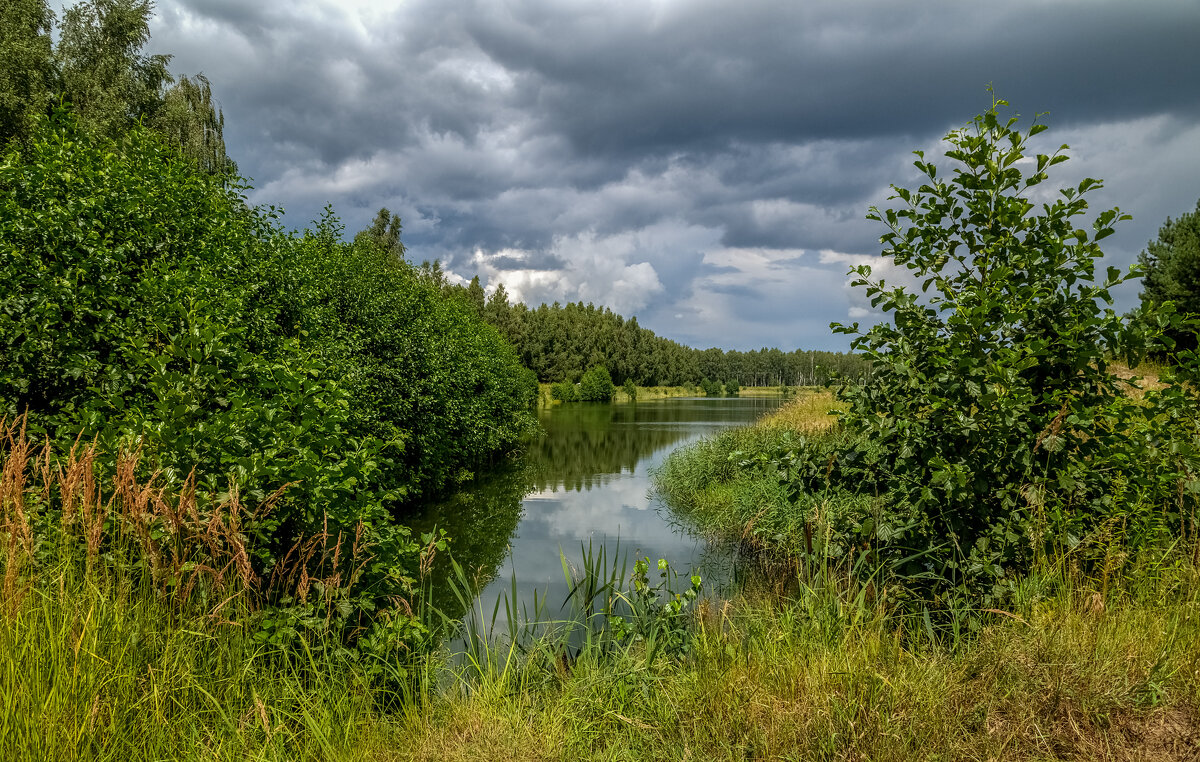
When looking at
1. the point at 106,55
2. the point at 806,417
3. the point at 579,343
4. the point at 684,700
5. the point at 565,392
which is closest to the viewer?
the point at 684,700

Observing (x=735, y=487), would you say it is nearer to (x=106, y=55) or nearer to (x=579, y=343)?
(x=106, y=55)

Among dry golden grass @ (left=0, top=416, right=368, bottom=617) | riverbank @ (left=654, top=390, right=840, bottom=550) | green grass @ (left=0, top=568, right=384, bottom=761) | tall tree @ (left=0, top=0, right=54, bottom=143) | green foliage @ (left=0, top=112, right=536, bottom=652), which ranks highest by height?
tall tree @ (left=0, top=0, right=54, bottom=143)

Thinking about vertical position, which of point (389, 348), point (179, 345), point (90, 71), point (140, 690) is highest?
point (90, 71)

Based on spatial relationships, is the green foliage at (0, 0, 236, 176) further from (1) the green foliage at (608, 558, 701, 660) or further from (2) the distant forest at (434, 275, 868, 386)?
(2) the distant forest at (434, 275, 868, 386)

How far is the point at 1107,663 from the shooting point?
→ 3166mm

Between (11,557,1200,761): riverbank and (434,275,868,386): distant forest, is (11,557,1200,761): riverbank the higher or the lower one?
the lower one

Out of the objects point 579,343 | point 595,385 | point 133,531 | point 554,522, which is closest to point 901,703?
point 133,531

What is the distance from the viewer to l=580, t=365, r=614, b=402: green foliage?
269ft

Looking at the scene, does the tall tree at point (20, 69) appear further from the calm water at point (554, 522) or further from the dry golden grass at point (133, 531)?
the dry golden grass at point (133, 531)

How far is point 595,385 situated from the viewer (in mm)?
82938

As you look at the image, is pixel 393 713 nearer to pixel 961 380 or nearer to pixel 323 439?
pixel 323 439

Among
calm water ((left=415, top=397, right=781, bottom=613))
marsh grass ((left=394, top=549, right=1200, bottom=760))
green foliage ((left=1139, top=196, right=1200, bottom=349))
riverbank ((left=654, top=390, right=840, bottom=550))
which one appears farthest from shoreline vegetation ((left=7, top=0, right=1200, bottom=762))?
green foliage ((left=1139, top=196, right=1200, bottom=349))

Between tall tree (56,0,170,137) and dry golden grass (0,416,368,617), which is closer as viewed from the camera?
dry golden grass (0,416,368,617)

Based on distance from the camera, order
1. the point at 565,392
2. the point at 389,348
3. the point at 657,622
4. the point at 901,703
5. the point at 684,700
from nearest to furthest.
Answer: the point at 901,703 → the point at 684,700 → the point at 657,622 → the point at 389,348 → the point at 565,392
